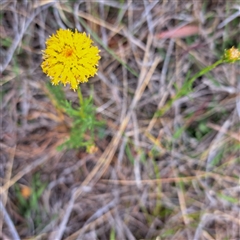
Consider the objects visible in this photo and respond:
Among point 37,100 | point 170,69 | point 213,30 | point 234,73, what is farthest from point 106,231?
point 213,30

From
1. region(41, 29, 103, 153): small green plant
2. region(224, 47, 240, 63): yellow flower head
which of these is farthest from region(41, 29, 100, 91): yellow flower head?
region(224, 47, 240, 63): yellow flower head

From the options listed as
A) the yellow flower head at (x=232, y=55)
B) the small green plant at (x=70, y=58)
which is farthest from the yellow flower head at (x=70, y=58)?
the yellow flower head at (x=232, y=55)

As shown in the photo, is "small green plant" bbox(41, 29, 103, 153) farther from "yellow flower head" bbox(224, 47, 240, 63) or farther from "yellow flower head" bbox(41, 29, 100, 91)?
"yellow flower head" bbox(224, 47, 240, 63)

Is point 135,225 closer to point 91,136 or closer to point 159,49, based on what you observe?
point 91,136

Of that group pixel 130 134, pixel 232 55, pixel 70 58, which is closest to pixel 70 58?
pixel 70 58

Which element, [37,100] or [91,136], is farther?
[37,100]

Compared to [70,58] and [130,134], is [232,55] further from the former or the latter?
[130,134]
